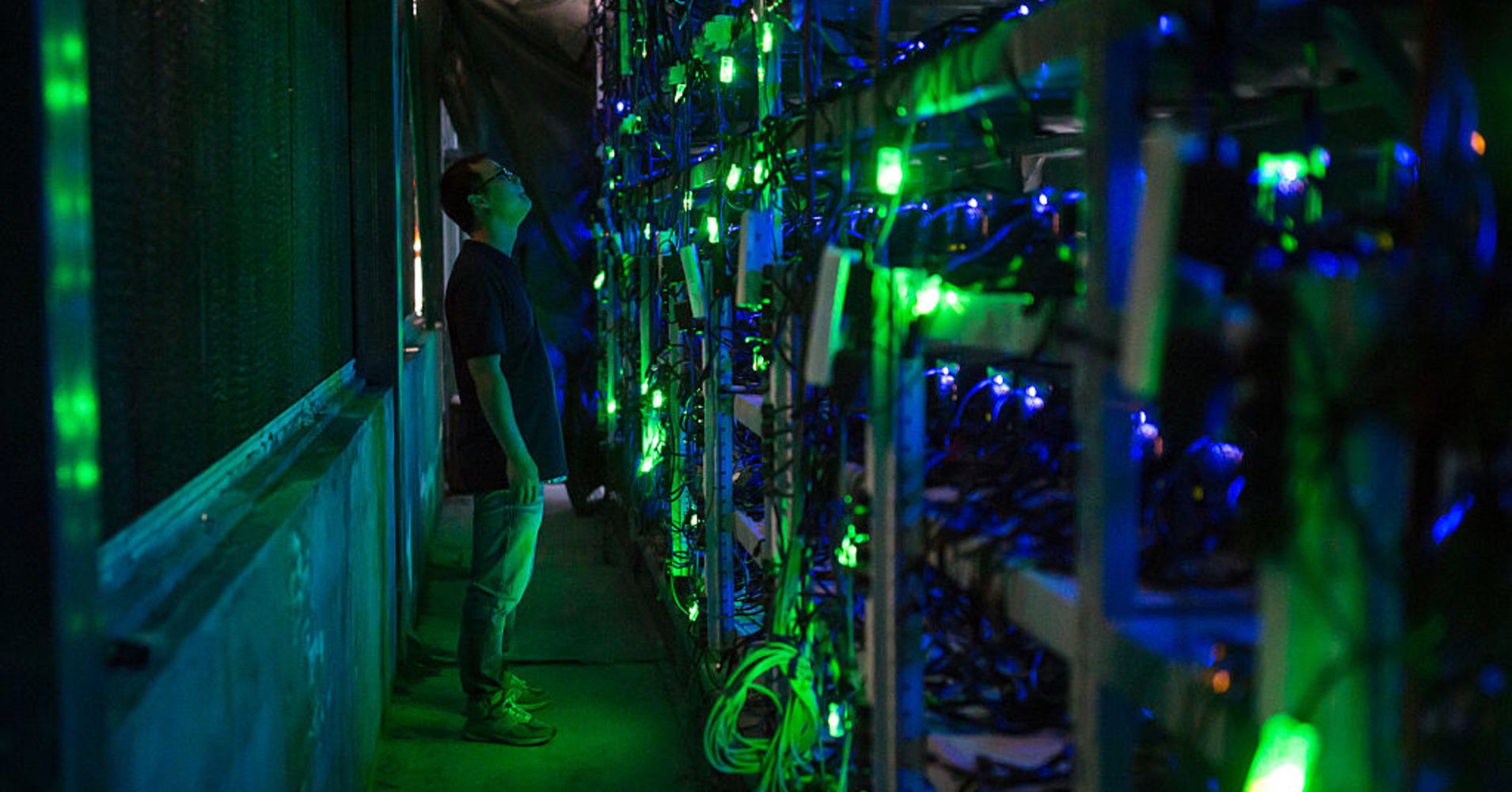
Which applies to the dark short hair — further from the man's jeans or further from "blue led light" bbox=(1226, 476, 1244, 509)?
"blue led light" bbox=(1226, 476, 1244, 509)

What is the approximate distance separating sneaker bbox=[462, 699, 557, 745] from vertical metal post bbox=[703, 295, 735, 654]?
0.65 metres

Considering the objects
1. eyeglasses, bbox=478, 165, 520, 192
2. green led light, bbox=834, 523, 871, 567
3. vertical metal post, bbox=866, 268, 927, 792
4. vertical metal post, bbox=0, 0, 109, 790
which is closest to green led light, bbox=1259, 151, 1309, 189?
vertical metal post, bbox=866, 268, 927, 792

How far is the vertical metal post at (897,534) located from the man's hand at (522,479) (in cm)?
197

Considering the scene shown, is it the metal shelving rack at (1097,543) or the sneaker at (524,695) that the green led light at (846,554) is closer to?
the metal shelving rack at (1097,543)

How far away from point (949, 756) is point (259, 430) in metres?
1.54

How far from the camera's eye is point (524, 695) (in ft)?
14.4

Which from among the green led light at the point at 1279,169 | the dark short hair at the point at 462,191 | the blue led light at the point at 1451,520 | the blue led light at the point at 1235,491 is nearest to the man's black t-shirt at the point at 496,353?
the dark short hair at the point at 462,191

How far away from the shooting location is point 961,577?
1.93m

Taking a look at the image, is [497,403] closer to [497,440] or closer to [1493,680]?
[497,440]

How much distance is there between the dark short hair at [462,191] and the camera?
413cm

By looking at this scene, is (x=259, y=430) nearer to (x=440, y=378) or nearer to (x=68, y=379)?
(x=68, y=379)

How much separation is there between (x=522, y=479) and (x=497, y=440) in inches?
5.7

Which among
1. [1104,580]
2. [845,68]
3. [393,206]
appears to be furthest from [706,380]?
[1104,580]

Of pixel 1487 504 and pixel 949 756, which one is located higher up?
pixel 1487 504
